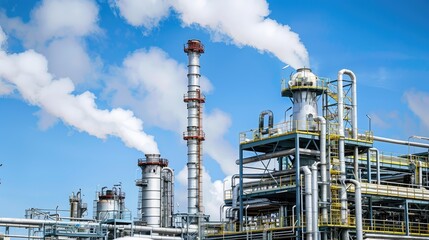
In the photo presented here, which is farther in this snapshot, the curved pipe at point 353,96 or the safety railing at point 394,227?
the curved pipe at point 353,96

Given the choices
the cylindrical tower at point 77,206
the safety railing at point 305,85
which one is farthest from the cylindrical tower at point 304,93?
the cylindrical tower at point 77,206

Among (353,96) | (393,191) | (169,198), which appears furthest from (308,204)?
(169,198)

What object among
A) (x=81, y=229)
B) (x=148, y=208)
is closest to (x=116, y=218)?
(x=81, y=229)

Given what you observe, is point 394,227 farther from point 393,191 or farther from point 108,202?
point 108,202

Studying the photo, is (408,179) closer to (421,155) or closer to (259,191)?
(421,155)

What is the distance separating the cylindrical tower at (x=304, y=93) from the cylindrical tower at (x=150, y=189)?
20178 millimetres

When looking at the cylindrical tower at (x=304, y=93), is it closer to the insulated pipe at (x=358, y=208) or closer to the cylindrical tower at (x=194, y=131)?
the insulated pipe at (x=358, y=208)

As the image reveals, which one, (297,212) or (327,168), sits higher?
(327,168)

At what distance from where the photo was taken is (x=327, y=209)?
3997 cm

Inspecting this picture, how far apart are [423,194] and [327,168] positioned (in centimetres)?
760

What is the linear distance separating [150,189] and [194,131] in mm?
6142

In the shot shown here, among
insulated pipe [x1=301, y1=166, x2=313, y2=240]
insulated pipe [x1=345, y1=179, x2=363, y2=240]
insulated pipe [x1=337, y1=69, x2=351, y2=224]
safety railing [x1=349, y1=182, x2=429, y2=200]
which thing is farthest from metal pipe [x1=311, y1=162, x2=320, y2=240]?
safety railing [x1=349, y1=182, x2=429, y2=200]

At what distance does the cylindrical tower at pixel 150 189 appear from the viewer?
60062mm

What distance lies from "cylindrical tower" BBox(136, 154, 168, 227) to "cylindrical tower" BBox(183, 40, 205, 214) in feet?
8.63
